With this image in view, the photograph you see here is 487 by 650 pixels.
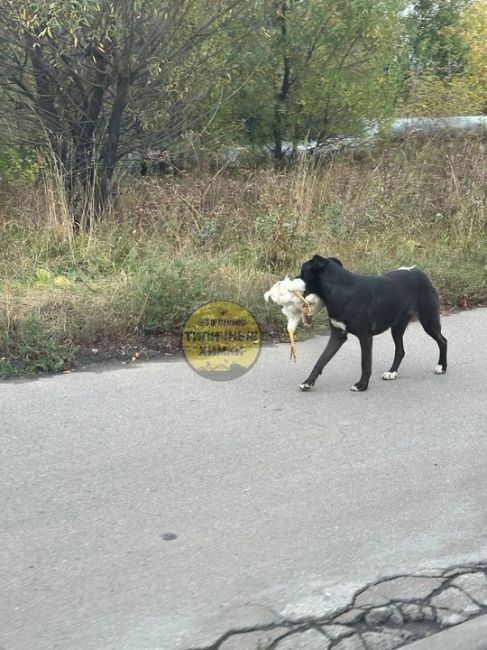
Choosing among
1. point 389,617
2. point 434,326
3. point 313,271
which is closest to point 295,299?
point 313,271

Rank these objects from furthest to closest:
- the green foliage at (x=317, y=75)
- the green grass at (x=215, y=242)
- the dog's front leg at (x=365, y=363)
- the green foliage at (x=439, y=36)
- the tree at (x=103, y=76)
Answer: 1. the green foliage at (x=439, y=36)
2. the green foliage at (x=317, y=75)
3. the tree at (x=103, y=76)
4. the green grass at (x=215, y=242)
5. the dog's front leg at (x=365, y=363)

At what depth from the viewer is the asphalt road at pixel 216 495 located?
11.5 ft

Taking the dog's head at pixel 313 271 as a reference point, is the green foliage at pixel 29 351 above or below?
below

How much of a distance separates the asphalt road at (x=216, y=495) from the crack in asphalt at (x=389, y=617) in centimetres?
7

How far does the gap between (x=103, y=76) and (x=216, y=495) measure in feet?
21.7

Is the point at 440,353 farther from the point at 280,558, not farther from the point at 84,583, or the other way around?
the point at 84,583

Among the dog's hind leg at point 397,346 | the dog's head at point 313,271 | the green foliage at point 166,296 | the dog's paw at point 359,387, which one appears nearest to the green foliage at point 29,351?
the green foliage at point 166,296

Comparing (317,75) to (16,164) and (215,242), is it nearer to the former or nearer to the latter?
(215,242)

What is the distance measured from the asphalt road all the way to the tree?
13.6 feet

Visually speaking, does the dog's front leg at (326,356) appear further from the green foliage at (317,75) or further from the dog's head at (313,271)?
the green foliage at (317,75)

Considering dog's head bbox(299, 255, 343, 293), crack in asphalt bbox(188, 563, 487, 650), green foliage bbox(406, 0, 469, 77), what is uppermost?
green foliage bbox(406, 0, 469, 77)

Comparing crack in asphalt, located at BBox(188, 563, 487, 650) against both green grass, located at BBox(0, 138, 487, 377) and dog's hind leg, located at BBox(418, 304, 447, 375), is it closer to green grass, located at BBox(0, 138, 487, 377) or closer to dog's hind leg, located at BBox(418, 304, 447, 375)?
dog's hind leg, located at BBox(418, 304, 447, 375)

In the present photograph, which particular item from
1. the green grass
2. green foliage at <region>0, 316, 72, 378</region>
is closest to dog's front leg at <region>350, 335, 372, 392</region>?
the green grass

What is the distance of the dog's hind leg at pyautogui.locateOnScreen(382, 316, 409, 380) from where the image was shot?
21.6 ft
